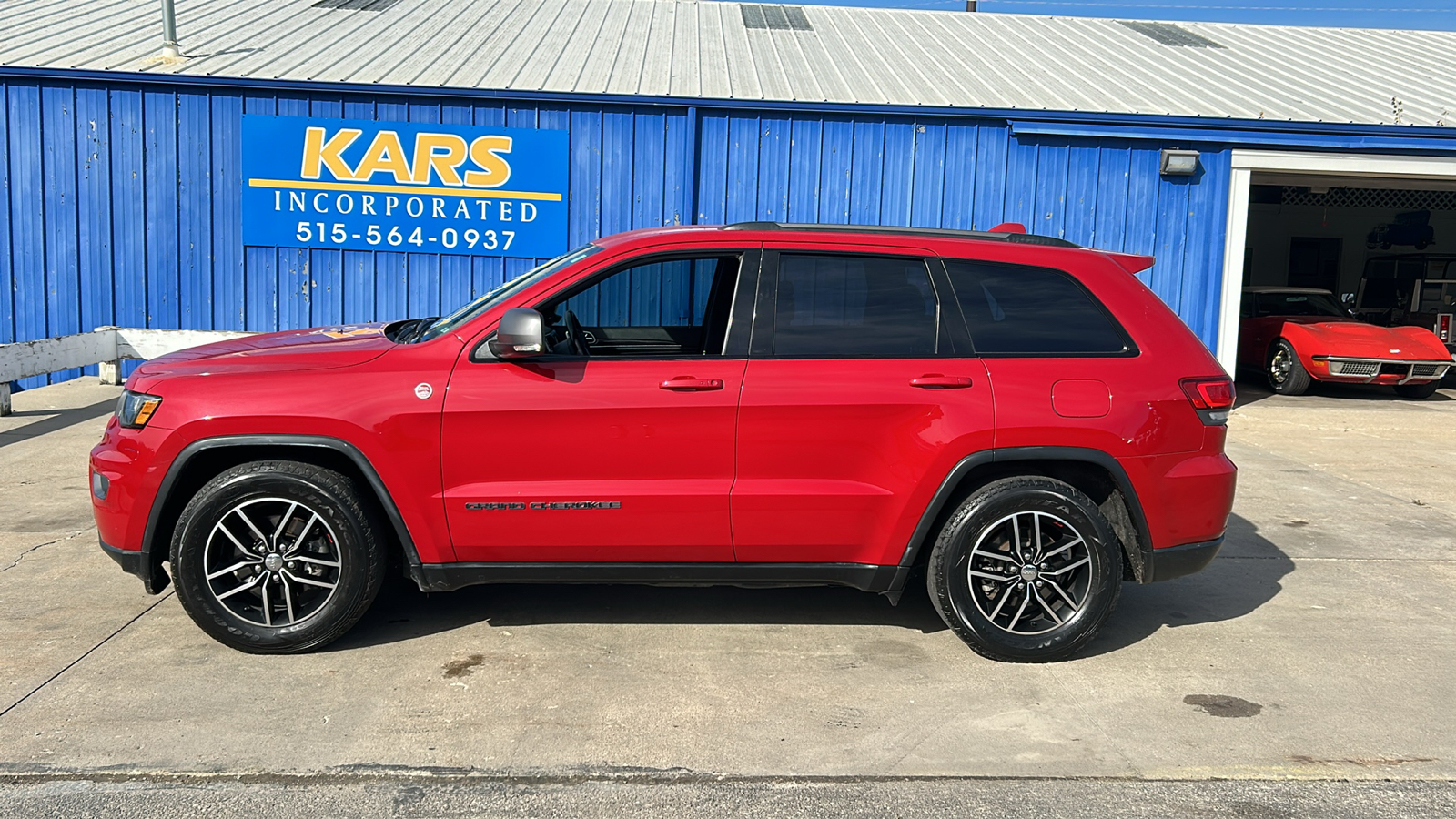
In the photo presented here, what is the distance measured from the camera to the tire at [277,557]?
13.4 ft

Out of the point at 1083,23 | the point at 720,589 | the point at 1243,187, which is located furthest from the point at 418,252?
the point at 1083,23

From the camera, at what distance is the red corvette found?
13.2 m

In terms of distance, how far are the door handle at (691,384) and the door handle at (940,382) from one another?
768mm

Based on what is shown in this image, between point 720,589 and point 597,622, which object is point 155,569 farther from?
point 720,589

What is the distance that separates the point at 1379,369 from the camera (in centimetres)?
1323

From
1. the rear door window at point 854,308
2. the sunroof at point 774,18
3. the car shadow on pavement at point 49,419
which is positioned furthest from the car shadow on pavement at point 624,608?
the sunroof at point 774,18

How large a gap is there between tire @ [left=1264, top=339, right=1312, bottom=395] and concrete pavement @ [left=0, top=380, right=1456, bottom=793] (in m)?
8.56

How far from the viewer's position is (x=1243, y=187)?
12.1 m

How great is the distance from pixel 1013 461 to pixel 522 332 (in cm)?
201

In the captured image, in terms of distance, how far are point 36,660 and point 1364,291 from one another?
1952 cm

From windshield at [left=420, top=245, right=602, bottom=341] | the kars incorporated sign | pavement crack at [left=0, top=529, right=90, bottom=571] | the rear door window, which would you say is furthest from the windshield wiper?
the kars incorporated sign

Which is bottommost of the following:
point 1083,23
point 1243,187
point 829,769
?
point 829,769

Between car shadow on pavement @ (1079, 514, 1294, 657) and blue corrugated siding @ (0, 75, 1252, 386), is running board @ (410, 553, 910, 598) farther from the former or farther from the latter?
blue corrugated siding @ (0, 75, 1252, 386)

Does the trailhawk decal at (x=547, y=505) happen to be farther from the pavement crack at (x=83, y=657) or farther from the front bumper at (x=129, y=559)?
the pavement crack at (x=83, y=657)
